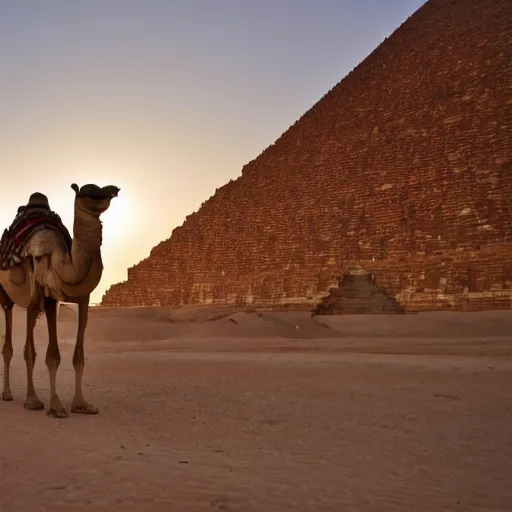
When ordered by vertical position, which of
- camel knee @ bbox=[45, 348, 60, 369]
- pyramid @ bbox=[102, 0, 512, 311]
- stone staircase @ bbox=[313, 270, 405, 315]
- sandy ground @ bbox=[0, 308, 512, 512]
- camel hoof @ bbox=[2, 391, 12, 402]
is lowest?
sandy ground @ bbox=[0, 308, 512, 512]

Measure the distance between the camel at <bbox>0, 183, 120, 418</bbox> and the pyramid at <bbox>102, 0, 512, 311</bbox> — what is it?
1827cm

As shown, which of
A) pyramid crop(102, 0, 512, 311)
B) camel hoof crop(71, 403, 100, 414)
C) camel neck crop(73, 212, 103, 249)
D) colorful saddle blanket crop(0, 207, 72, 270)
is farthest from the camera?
pyramid crop(102, 0, 512, 311)

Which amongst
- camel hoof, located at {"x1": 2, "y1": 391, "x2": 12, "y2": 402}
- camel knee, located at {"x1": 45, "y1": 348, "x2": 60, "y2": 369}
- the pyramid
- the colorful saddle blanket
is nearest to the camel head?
the colorful saddle blanket

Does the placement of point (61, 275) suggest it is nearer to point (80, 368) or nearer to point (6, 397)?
point (80, 368)

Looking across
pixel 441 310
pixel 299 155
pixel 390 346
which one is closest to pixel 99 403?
pixel 390 346

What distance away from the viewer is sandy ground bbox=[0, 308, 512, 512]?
285 centimetres

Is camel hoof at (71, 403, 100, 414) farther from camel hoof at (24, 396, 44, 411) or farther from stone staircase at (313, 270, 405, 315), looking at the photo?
stone staircase at (313, 270, 405, 315)

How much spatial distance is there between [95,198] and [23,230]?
102cm

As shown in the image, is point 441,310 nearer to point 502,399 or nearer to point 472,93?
point 472,93

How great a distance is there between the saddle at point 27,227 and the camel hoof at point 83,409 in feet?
3.65

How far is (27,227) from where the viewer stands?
549cm

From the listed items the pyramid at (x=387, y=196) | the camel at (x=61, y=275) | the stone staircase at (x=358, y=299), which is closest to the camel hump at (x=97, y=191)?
the camel at (x=61, y=275)

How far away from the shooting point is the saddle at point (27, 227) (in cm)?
543

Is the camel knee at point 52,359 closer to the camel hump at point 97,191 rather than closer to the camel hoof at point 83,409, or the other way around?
the camel hoof at point 83,409
